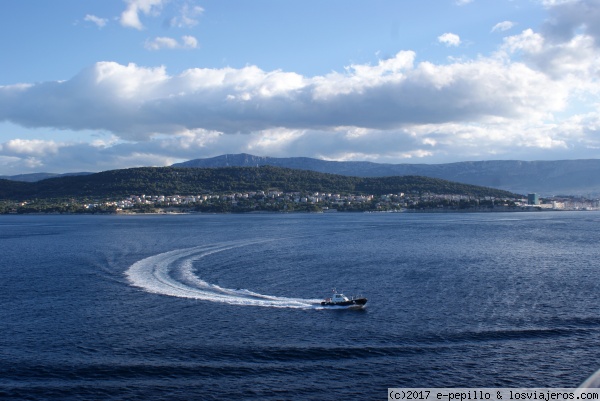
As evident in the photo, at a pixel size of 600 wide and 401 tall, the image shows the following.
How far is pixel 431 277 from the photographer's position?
164 ft

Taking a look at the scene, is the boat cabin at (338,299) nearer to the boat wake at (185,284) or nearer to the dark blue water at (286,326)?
the dark blue water at (286,326)

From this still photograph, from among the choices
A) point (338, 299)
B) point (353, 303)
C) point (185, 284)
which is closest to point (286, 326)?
point (338, 299)

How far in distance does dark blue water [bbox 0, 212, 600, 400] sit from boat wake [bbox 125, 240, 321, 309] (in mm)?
217

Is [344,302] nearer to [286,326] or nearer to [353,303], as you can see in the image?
[353,303]

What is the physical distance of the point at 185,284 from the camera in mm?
46438

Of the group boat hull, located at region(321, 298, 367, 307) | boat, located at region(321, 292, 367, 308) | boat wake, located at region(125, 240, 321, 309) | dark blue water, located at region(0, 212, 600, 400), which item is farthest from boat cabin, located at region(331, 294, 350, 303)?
boat wake, located at region(125, 240, 321, 309)

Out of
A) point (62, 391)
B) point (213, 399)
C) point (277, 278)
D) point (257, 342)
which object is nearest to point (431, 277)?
point (277, 278)

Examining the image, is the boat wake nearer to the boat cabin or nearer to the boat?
the boat

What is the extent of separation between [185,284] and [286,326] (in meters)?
16.0

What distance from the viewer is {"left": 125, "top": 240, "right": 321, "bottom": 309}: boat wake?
39.9 metres

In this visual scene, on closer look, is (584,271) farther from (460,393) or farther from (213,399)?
(213,399)

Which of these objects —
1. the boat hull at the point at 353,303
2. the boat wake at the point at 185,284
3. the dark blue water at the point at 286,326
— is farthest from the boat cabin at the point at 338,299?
the boat wake at the point at 185,284

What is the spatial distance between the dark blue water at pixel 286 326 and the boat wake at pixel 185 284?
0.22m

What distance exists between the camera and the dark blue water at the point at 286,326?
81.2 feet
